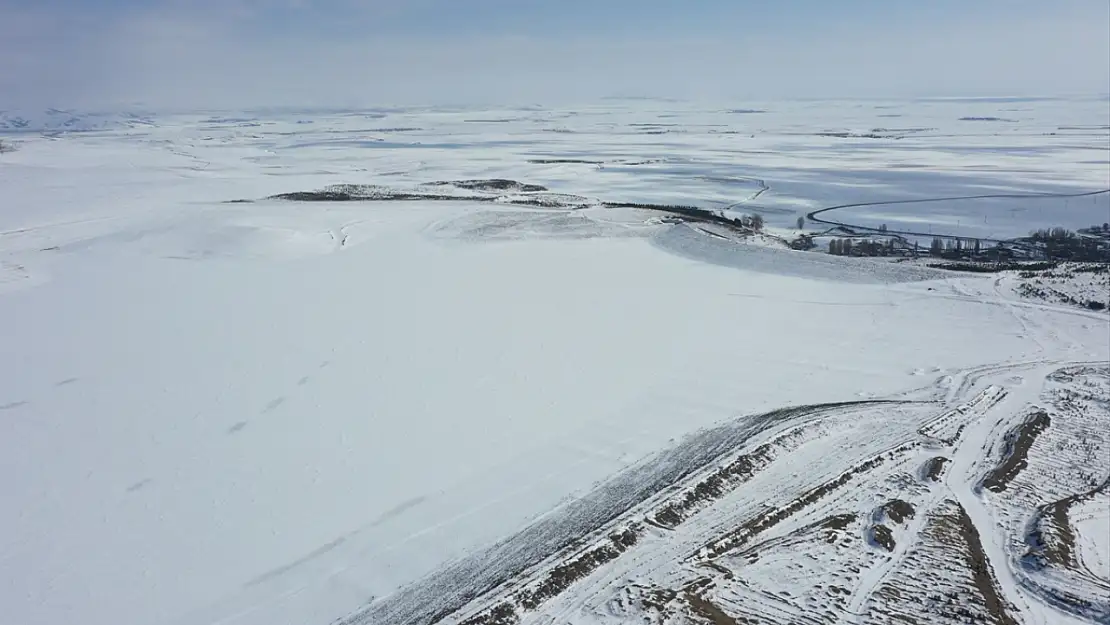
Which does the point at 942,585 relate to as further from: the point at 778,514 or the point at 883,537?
the point at 778,514

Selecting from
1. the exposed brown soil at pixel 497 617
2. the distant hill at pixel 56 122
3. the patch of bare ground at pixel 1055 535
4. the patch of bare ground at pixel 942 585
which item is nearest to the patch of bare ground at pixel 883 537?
the patch of bare ground at pixel 942 585

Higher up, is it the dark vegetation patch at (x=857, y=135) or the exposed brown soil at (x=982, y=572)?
the dark vegetation patch at (x=857, y=135)

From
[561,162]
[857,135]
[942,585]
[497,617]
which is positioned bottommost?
[497,617]

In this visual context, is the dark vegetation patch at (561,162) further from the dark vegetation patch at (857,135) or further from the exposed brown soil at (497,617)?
the exposed brown soil at (497,617)

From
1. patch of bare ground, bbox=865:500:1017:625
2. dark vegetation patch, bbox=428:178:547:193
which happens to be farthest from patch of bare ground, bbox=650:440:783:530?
dark vegetation patch, bbox=428:178:547:193

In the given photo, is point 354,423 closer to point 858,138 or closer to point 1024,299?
point 1024,299

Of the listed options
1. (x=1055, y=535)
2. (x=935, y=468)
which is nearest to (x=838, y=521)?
(x=935, y=468)

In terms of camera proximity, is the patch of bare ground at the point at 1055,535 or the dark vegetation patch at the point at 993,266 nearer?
the patch of bare ground at the point at 1055,535

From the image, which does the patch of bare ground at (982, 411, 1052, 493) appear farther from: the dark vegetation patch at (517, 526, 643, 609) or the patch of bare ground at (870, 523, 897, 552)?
the dark vegetation patch at (517, 526, 643, 609)
